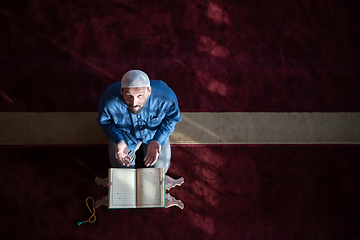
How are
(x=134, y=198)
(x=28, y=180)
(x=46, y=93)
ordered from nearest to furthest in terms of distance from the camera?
(x=134, y=198), (x=28, y=180), (x=46, y=93)

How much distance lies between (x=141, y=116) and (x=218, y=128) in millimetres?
1018

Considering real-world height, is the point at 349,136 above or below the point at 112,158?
above

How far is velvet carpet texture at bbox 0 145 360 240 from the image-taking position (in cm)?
263

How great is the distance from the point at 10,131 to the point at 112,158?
45.3 inches

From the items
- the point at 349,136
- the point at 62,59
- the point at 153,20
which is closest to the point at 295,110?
the point at 349,136

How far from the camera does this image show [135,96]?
5.98 ft

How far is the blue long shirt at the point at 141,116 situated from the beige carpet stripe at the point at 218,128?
640mm

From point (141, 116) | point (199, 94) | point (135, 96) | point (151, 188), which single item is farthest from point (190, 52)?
point (151, 188)

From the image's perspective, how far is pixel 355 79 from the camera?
2.99 meters

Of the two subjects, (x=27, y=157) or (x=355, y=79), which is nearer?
(x=27, y=157)

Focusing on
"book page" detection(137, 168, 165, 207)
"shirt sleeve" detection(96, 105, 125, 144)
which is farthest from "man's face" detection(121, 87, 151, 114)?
"book page" detection(137, 168, 165, 207)

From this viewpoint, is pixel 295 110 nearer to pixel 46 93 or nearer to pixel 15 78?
pixel 46 93

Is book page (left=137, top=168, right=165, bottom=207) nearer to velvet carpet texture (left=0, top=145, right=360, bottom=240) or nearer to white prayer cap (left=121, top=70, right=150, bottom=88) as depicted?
velvet carpet texture (left=0, top=145, right=360, bottom=240)

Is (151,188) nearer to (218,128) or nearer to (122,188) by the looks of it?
(122,188)
